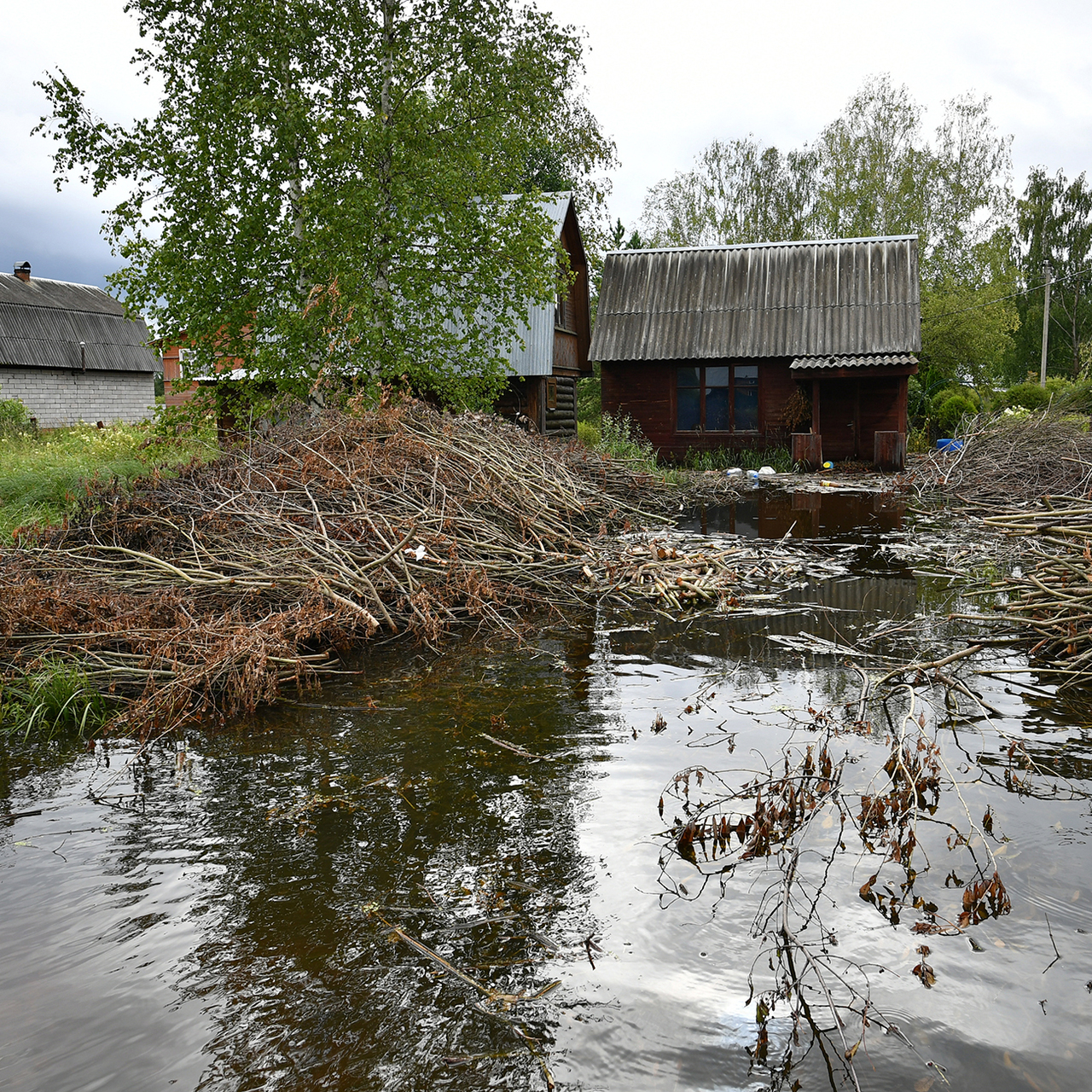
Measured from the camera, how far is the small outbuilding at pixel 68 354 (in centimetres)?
3055

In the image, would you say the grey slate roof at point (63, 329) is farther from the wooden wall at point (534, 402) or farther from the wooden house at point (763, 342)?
the wooden house at point (763, 342)

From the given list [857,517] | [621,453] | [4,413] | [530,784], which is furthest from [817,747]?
[4,413]

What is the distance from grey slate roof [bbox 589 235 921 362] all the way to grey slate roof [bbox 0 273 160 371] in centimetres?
1996

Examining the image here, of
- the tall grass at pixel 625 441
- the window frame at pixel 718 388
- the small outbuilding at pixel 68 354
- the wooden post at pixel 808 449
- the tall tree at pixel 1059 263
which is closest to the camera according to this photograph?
the tall grass at pixel 625 441

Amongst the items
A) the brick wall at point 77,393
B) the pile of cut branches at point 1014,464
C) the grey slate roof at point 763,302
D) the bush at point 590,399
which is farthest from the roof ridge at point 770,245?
the brick wall at point 77,393

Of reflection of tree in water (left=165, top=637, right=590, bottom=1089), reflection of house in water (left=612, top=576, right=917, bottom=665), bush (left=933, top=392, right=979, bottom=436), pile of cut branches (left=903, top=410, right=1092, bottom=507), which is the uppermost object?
bush (left=933, top=392, right=979, bottom=436)

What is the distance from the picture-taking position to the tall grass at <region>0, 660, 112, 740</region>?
5.64 metres

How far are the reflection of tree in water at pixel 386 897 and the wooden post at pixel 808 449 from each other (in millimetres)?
15483

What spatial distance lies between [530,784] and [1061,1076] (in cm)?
255

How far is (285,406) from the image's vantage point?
43.6 feet

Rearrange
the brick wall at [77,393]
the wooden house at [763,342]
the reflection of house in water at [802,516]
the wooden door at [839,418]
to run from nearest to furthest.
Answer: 1. the reflection of house in water at [802,516]
2. the wooden house at [763,342]
3. the wooden door at [839,418]
4. the brick wall at [77,393]

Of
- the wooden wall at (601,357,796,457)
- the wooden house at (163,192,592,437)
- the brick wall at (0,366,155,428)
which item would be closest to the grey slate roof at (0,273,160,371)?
the brick wall at (0,366,155,428)

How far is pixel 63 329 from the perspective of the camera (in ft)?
106

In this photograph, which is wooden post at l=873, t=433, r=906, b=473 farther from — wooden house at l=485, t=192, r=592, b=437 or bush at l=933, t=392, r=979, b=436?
wooden house at l=485, t=192, r=592, b=437
